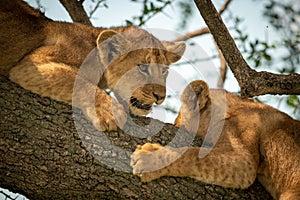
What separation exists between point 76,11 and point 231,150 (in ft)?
8.76

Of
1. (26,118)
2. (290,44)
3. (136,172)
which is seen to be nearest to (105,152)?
(136,172)

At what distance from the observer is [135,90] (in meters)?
4.99

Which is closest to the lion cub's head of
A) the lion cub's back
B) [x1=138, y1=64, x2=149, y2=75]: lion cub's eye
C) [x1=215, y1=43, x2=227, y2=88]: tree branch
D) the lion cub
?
[x1=138, y1=64, x2=149, y2=75]: lion cub's eye

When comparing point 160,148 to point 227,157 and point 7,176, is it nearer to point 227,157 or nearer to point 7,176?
point 227,157

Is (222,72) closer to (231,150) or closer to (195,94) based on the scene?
(195,94)

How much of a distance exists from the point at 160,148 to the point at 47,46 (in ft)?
4.70

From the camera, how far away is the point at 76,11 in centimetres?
619

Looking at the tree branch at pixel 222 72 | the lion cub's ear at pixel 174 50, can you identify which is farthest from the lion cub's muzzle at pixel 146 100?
the tree branch at pixel 222 72

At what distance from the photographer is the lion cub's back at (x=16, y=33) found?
4.83 m

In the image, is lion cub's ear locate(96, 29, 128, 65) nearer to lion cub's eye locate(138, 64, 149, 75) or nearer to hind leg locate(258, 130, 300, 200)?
lion cub's eye locate(138, 64, 149, 75)

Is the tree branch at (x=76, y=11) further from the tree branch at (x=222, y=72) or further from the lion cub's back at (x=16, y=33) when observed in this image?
the tree branch at (x=222, y=72)

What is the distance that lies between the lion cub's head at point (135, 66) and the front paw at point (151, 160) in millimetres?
639

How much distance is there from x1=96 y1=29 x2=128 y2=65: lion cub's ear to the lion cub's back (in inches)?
20.6

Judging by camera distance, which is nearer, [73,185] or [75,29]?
[73,185]
